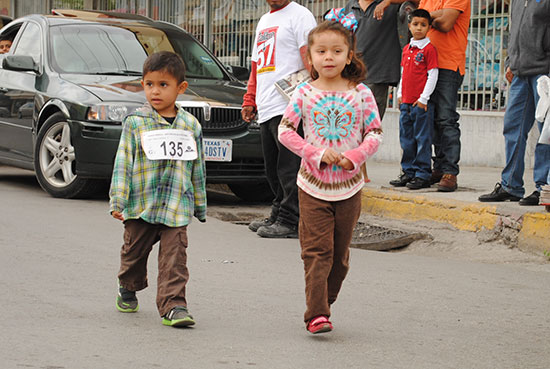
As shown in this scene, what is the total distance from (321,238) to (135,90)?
4.97 m

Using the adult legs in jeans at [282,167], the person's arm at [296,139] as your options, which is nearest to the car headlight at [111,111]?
the adult legs in jeans at [282,167]

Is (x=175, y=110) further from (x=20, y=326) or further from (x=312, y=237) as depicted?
(x=20, y=326)

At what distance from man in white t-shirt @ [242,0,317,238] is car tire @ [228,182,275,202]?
2184mm

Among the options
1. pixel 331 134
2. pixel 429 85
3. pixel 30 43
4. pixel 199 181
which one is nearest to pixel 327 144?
pixel 331 134

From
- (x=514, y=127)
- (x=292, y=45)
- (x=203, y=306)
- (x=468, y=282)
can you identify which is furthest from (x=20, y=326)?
(x=514, y=127)

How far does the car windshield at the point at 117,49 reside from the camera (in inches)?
396

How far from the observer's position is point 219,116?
9.29 meters

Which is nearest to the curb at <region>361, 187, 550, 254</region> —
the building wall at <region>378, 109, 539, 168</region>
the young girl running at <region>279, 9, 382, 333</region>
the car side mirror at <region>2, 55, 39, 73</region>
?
the young girl running at <region>279, 9, 382, 333</region>

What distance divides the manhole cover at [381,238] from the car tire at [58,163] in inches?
108

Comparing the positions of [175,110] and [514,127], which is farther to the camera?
[514,127]

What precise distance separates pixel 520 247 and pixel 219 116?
321cm

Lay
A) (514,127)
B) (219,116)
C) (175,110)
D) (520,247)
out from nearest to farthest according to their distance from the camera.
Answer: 1. (175,110)
2. (520,247)
3. (514,127)
4. (219,116)

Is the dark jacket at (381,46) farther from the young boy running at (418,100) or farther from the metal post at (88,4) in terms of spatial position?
the metal post at (88,4)

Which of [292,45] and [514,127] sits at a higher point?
[292,45]
